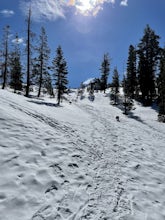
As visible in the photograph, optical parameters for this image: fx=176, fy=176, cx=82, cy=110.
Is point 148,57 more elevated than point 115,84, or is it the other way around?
point 148,57

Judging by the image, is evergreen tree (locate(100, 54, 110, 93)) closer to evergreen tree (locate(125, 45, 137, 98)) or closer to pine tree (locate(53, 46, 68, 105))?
evergreen tree (locate(125, 45, 137, 98))

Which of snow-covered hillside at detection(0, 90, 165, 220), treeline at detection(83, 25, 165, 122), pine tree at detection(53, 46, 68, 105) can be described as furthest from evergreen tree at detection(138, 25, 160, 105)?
snow-covered hillside at detection(0, 90, 165, 220)

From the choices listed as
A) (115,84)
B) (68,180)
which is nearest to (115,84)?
(115,84)

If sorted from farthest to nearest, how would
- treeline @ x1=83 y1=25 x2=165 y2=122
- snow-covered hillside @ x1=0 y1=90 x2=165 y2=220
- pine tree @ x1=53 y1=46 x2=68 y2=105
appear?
treeline @ x1=83 y1=25 x2=165 y2=122
pine tree @ x1=53 y1=46 x2=68 y2=105
snow-covered hillside @ x1=0 y1=90 x2=165 y2=220

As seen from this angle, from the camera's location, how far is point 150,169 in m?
7.84

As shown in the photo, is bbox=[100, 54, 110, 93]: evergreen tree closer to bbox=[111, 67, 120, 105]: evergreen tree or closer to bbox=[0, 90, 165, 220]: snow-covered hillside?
bbox=[111, 67, 120, 105]: evergreen tree

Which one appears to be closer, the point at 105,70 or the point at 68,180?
the point at 68,180

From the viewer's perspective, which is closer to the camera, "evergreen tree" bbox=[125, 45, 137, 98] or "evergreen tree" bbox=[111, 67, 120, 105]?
"evergreen tree" bbox=[111, 67, 120, 105]

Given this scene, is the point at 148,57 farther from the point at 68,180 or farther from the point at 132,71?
the point at 68,180

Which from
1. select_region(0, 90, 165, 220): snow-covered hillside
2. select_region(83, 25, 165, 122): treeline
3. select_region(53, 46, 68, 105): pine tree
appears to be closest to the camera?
select_region(0, 90, 165, 220): snow-covered hillside

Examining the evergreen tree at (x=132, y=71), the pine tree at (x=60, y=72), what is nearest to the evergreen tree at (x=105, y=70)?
the evergreen tree at (x=132, y=71)

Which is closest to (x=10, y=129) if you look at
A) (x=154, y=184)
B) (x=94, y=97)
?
(x=154, y=184)

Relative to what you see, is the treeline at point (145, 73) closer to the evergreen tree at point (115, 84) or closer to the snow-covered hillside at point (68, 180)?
the evergreen tree at point (115, 84)

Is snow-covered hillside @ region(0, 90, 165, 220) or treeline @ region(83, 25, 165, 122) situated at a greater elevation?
treeline @ region(83, 25, 165, 122)
